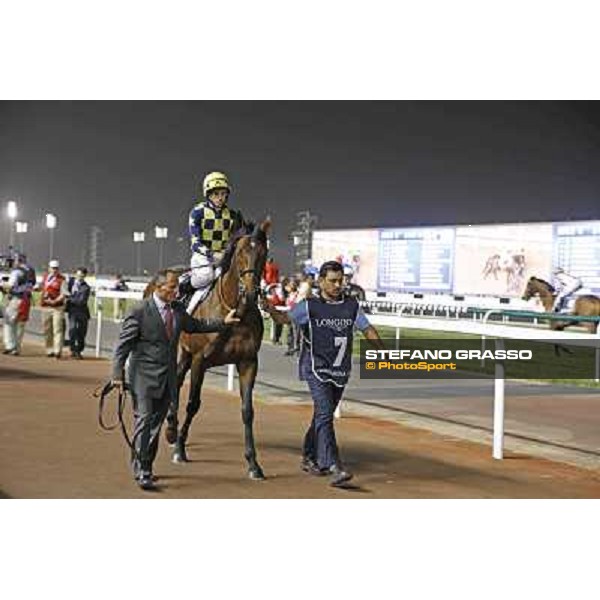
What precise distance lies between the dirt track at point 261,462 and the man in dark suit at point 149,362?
0.29m

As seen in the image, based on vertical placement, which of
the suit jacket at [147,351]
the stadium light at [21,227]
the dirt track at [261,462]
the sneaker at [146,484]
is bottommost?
the dirt track at [261,462]

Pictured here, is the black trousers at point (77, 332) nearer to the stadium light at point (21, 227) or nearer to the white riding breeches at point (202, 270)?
the stadium light at point (21, 227)

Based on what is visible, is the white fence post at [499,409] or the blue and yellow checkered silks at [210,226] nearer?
the blue and yellow checkered silks at [210,226]

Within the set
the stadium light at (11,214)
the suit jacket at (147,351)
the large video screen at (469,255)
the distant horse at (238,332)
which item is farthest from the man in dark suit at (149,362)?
the large video screen at (469,255)

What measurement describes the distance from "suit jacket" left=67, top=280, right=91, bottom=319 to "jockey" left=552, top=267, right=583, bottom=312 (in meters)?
9.00

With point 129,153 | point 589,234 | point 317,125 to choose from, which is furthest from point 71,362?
point 589,234

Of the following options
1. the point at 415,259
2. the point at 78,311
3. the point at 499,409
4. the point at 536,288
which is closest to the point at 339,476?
the point at 499,409

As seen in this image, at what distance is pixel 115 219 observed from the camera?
627 inches

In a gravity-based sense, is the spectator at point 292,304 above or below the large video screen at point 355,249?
below

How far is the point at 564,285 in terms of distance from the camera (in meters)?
18.3

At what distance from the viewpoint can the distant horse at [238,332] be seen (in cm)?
683

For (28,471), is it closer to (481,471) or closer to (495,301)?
(481,471)

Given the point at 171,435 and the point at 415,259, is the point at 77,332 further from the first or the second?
the point at 171,435

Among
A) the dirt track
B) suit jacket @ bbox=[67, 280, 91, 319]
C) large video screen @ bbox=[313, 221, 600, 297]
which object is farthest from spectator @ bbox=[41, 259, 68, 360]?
the dirt track
